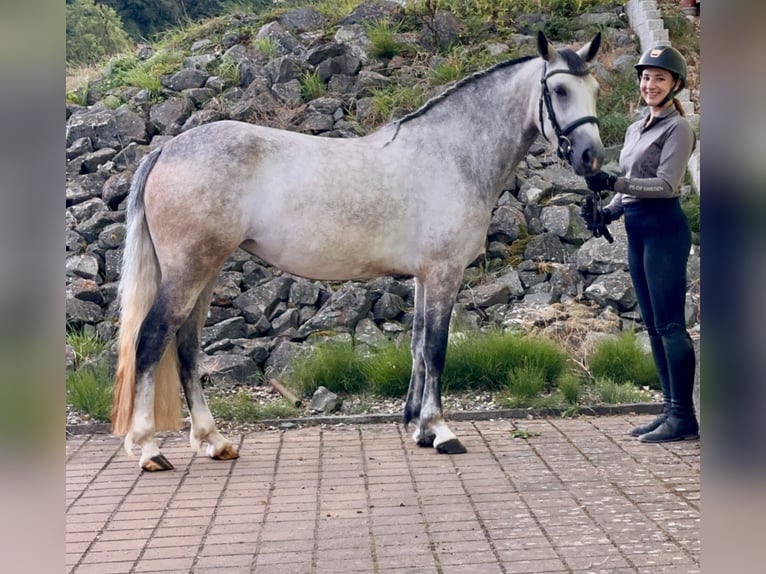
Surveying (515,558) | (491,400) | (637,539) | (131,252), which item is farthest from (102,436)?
(637,539)

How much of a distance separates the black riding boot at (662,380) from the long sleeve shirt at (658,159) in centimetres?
87

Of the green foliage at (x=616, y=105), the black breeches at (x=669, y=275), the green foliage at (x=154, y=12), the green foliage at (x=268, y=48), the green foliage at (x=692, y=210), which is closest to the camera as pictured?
the black breeches at (x=669, y=275)

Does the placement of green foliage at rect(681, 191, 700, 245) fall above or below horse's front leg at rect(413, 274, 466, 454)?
above

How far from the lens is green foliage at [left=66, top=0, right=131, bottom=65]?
12.6 m

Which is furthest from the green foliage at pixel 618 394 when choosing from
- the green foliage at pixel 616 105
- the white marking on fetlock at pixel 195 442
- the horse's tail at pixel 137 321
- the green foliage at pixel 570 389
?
the green foliage at pixel 616 105

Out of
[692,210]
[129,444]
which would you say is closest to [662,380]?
[692,210]

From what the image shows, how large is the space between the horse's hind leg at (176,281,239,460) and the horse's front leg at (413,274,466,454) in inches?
45.5

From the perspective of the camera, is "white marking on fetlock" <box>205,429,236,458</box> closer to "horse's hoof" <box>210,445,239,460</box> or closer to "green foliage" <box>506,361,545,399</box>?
"horse's hoof" <box>210,445,239,460</box>

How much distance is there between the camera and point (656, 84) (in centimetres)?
460

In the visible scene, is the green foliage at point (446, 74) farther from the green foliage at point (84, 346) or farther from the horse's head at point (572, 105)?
the green foliage at point (84, 346)

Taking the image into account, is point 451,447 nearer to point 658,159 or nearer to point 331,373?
point 331,373

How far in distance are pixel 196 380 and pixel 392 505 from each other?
4.73ft

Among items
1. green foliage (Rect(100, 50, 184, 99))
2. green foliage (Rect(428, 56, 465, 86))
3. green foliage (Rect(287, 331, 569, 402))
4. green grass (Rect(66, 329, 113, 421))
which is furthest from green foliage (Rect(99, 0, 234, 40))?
green foliage (Rect(287, 331, 569, 402))

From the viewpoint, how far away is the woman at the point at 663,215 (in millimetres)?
4535
